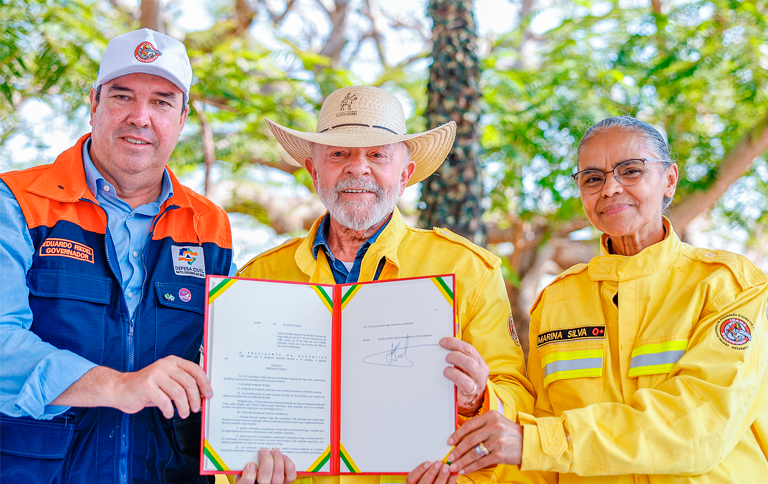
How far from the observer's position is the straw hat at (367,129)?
3.18 metres

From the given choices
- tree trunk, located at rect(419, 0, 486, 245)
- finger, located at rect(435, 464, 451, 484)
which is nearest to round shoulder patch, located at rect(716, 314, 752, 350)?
finger, located at rect(435, 464, 451, 484)

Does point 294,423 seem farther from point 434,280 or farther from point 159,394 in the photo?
point 434,280

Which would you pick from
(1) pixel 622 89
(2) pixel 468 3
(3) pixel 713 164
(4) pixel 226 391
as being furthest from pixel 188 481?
(1) pixel 622 89

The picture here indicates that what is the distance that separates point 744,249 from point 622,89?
4.24 meters

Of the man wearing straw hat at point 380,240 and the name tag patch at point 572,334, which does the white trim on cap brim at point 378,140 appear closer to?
the man wearing straw hat at point 380,240

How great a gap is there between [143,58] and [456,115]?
2.65 metres

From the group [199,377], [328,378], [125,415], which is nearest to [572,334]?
[328,378]

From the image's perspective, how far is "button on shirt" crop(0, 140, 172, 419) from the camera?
2438mm

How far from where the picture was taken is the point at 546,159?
7.48 m

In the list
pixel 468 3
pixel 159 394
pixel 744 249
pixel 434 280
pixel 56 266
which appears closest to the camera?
pixel 159 394

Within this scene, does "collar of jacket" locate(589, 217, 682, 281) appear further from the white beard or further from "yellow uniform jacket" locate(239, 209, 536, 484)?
the white beard

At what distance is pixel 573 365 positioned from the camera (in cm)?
278

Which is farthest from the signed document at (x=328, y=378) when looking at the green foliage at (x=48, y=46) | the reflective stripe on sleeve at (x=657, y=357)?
the green foliage at (x=48, y=46)
